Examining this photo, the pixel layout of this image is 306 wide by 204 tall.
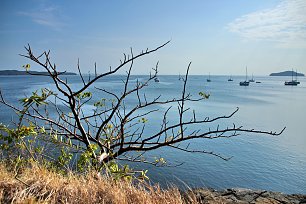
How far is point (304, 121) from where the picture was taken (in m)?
26.0

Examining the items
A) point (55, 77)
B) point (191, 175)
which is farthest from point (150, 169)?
point (55, 77)

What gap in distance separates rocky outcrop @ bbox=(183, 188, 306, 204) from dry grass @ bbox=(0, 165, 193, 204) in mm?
343

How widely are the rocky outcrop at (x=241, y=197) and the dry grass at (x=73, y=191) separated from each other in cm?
34

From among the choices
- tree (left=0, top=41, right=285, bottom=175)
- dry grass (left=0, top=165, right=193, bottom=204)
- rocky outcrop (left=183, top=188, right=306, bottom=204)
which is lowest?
rocky outcrop (left=183, top=188, right=306, bottom=204)

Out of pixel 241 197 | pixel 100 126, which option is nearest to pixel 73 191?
pixel 100 126

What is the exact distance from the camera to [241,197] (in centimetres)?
363

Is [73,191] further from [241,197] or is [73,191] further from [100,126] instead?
[241,197]

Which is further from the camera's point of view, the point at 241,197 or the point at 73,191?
the point at 241,197

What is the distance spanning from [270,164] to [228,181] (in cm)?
352

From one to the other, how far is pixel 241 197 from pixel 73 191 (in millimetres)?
2184

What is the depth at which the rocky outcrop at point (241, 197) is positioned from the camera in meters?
3.44

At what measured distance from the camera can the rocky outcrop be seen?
3442 mm

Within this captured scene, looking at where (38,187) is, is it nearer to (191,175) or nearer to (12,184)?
(12,184)

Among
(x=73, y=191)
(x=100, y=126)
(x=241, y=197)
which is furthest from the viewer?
(x=100, y=126)
